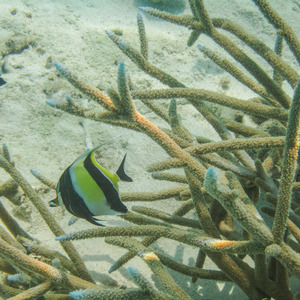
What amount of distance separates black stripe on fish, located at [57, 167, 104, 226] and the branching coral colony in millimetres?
155

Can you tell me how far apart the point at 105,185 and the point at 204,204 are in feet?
1.85

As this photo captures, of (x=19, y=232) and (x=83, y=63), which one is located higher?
(x=83, y=63)

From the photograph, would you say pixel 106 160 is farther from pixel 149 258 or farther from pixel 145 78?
pixel 149 258

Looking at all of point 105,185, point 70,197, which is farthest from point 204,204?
point 70,197

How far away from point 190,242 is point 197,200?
24 centimetres

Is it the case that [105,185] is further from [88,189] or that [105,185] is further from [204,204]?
[204,204]

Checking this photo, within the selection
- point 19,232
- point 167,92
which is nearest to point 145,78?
point 167,92

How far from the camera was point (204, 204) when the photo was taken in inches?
57.2

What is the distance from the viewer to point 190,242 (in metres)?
1.28

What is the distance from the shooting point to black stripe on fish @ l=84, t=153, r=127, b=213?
1.26 m

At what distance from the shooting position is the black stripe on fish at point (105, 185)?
126cm

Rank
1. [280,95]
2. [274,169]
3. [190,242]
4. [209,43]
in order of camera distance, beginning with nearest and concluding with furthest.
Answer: [190,242], [280,95], [274,169], [209,43]

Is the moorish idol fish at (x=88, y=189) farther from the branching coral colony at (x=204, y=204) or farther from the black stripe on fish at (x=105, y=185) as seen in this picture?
the branching coral colony at (x=204, y=204)

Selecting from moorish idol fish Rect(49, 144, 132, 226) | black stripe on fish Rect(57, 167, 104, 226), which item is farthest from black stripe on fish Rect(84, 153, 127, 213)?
black stripe on fish Rect(57, 167, 104, 226)
